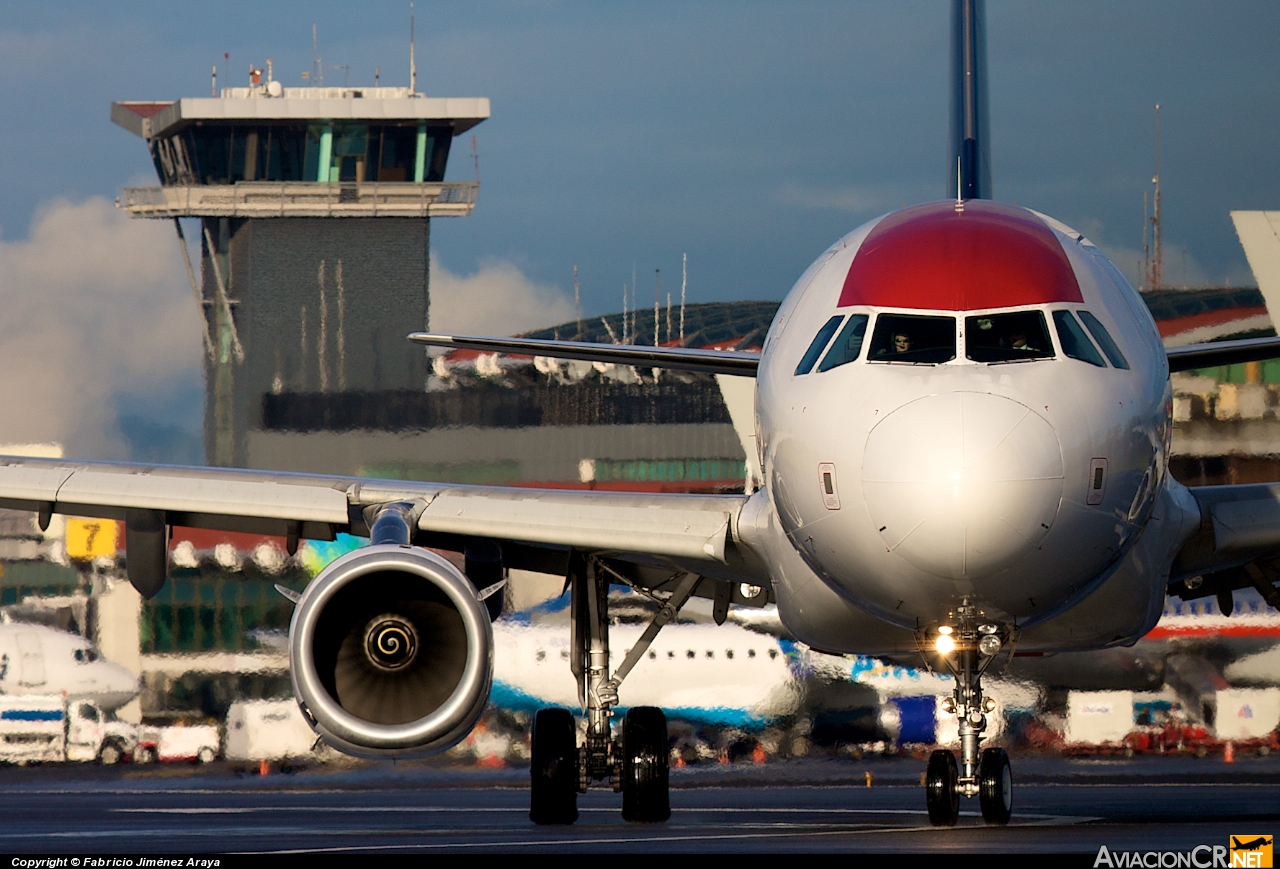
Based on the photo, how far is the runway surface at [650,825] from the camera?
12.4 m

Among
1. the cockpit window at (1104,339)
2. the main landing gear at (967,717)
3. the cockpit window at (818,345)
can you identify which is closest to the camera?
the cockpit window at (1104,339)

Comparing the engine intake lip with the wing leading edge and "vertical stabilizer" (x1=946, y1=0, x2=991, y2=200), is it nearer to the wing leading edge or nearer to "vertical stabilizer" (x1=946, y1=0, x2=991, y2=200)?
the wing leading edge

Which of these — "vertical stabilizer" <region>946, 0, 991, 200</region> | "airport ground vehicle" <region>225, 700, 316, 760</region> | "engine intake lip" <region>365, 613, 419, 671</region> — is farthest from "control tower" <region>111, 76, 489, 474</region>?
"engine intake lip" <region>365, 613, 419, 671</region>

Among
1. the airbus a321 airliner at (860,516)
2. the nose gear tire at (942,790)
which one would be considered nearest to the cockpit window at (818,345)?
the airbus a321 airliner at (860,516)

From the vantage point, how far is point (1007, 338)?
10.6m

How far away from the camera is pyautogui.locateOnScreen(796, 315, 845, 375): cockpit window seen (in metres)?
11.2

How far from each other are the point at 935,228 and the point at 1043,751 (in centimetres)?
1492

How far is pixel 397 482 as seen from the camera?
14.7m

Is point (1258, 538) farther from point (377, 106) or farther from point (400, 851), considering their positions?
point (377, 106)

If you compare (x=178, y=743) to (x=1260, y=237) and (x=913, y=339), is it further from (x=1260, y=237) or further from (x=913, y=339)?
(x=913, y=339)

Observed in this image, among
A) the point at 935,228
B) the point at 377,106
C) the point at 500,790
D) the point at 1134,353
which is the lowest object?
the point at 500,790

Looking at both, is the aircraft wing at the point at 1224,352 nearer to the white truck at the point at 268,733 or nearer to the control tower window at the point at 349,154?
the white truck at the point at 268,733

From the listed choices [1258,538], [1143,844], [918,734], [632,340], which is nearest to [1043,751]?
[918,734]

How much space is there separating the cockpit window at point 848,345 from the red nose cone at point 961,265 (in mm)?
150
